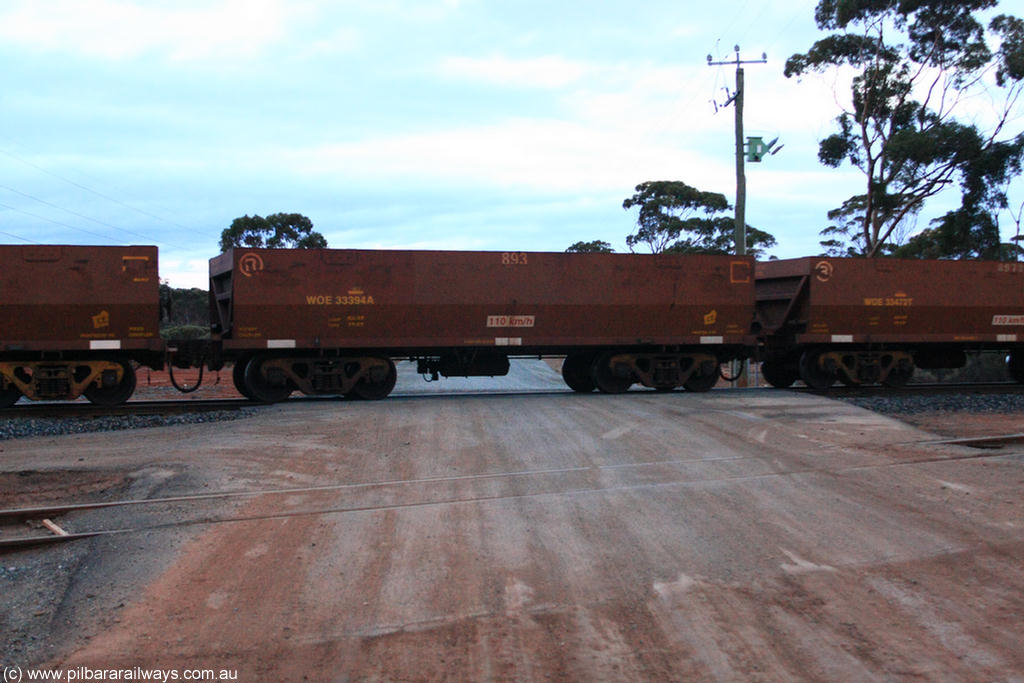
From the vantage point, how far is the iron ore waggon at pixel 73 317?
555 inches

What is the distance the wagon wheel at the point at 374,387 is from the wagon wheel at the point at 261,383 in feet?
4.51

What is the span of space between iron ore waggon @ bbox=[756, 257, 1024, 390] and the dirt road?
27.9ft

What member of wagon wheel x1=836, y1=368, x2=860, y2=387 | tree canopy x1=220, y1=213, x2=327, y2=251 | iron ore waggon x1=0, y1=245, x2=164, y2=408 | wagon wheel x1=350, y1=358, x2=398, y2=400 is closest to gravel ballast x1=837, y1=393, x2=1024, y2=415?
wagon wheel x1=836, y1=368, x2=860, y2=387

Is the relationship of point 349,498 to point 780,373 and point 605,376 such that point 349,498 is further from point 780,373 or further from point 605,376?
point 780,373

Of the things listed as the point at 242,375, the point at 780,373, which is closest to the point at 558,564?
the point at 242,375

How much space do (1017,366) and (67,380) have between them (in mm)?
21792

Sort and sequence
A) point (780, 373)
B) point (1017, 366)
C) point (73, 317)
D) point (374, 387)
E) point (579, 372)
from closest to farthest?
point (73, 317), point (374, 387), point (579, 372), point (780, 373), point (1017, 366)

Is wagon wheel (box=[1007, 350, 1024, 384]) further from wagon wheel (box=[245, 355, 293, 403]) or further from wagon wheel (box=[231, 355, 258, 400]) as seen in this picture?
wagon wheel (box=[231, 355, 258, 400])

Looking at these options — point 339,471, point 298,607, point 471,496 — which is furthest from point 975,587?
point 339,471

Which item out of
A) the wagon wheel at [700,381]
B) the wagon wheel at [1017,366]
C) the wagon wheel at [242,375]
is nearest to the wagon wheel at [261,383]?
the wagon wheel at [242,375]

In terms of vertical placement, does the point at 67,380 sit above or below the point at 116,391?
above

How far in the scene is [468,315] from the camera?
16266 millimetres

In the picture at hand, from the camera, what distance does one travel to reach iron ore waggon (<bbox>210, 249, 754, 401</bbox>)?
15453mm

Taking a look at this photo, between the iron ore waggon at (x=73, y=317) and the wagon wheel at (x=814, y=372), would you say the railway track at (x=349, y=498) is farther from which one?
the wagon wheel at (x=814, y=372)
